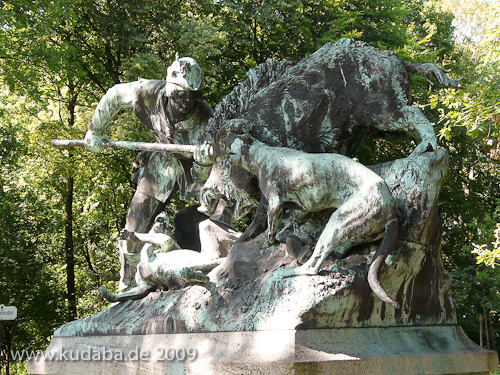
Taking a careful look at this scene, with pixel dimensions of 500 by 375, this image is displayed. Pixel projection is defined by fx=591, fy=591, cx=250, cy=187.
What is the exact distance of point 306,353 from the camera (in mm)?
2877

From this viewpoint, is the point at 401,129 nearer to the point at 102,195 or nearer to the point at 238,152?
the point at 238,152

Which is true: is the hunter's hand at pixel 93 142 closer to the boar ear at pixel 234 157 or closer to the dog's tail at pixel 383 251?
the boar ear at pixel 234 157

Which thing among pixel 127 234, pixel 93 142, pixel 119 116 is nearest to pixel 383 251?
pixel 127 234

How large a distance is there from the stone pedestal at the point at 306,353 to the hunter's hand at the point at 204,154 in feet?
4.80

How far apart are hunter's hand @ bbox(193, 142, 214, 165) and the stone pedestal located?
1.46m

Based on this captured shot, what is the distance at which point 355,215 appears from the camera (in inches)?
123

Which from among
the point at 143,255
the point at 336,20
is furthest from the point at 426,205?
the point at 336,20

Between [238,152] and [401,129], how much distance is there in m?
1.07

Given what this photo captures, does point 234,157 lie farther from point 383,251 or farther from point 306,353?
point 306,353

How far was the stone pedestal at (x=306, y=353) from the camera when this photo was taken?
2879mm

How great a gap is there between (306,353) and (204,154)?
2.18 m

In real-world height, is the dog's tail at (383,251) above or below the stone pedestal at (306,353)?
above

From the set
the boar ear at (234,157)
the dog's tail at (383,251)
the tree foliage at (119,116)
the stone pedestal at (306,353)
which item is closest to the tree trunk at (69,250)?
the tree foliage at (119,116)

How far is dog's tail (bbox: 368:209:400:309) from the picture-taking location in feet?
9.71
